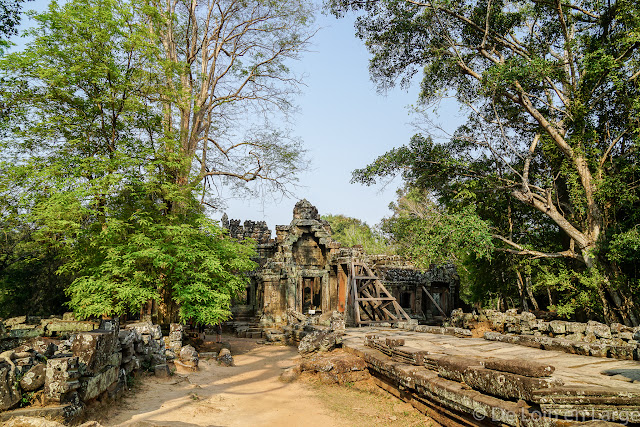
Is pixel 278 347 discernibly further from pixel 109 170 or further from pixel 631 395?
pixel 631 395

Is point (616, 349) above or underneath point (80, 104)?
underneath

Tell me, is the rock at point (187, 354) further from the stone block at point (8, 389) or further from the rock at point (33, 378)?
the stone block at point (8, 389)

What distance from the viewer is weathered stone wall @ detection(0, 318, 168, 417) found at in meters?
5.28

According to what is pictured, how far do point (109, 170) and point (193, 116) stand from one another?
685cm

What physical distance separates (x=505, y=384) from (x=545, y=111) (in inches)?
599

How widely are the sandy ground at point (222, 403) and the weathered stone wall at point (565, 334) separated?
19.0 feet

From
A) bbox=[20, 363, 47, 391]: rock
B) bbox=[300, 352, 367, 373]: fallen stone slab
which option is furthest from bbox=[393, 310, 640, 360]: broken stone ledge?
bbox=[20, 363, 47, 391]: rock

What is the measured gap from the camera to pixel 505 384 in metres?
5.59

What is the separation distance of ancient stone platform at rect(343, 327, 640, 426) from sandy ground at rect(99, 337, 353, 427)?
5.54 feet

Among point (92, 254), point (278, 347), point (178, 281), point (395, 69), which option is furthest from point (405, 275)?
point (92, 254)

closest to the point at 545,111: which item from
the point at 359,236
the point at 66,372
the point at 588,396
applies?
the point at 588,396

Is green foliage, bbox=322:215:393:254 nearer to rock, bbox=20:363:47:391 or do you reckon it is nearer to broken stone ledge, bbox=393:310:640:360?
broken stone ledge, bbox=393:310:640:360

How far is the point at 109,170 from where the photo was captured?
1314cm

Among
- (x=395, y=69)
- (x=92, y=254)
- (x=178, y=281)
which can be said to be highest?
(x=395, y=69)
